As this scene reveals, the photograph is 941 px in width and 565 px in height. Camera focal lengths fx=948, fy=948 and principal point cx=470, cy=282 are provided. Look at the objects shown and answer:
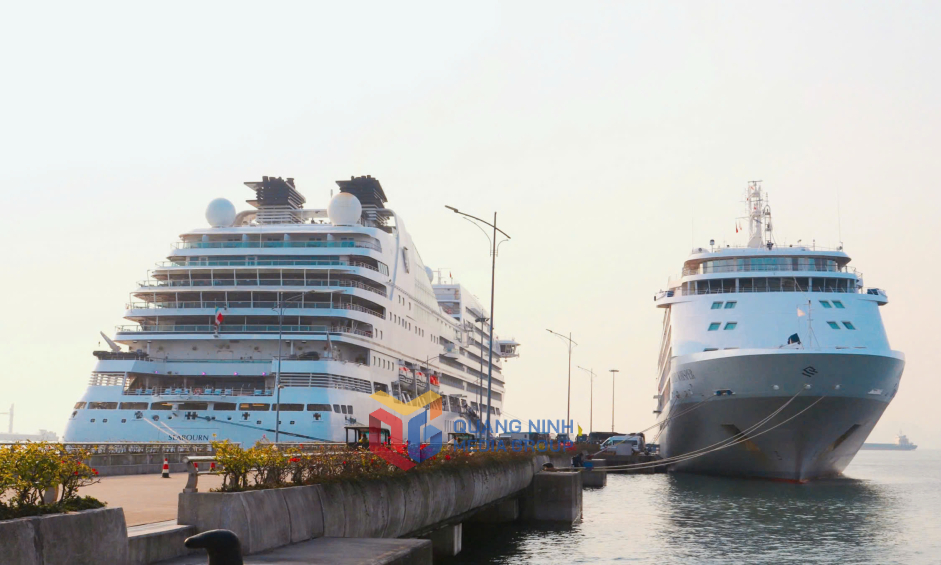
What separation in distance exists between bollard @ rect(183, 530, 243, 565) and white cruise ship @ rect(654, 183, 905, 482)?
43649mm

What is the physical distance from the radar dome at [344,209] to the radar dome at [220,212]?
7.31 meters

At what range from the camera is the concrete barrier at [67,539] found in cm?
896

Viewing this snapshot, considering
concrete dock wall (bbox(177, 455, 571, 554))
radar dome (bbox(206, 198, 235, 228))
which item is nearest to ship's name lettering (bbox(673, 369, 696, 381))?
concrete dock wall (bbox(177, 455, 571, 554))

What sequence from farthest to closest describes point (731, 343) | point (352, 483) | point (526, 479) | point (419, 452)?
1. point (731, 343)
2. point (526, 479)
3. point (419, 452)
4. point (352, 483)

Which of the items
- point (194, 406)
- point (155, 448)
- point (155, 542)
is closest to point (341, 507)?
point (155, 542)

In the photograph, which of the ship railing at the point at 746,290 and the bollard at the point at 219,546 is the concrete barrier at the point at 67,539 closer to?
the bollard at the point at 219,546

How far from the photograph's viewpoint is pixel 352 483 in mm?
16891

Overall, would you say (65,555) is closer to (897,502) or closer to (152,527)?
(152,527)

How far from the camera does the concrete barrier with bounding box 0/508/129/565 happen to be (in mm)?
8961

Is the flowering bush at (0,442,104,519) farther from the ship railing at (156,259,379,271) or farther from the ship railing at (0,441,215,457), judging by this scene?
the ship railing at (156,259,379,271)

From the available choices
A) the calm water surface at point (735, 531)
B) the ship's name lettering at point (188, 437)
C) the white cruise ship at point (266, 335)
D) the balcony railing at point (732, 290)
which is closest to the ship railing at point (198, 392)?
the white cruise ship at point (266, 335)

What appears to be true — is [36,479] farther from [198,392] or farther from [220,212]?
[220,212]

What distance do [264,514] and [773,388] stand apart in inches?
1554

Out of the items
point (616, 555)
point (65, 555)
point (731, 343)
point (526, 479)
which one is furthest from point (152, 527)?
point (731, 343)
